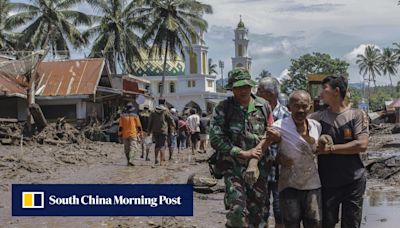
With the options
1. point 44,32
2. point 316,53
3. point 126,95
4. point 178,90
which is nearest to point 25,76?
Answer: point 126,95

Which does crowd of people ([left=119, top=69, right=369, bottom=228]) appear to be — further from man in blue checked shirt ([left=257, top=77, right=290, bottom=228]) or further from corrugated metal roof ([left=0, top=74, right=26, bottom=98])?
corrugated metal roof ([left=0, top=74, right=26, bottom=98])

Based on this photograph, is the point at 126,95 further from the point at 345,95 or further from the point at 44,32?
the point at 345,95

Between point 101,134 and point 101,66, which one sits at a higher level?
point 101,66

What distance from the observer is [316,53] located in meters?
86.6

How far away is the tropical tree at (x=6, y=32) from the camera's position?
43.3 metres

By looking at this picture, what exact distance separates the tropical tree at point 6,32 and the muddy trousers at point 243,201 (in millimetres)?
39815

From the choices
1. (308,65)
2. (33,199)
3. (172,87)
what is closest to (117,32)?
(172,87)

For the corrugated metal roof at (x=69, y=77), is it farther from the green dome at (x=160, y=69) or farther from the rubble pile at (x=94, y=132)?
the green dome at (x=160, y=69)

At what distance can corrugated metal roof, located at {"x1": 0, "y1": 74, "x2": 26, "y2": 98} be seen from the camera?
25.9 m

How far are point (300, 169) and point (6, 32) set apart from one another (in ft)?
144

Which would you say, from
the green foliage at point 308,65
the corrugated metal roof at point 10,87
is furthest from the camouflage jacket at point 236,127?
the green foliage at point 308,65

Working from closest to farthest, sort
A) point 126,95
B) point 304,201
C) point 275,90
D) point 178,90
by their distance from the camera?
point 304,201 → point 275,90 → point 126,95 → point 178,90

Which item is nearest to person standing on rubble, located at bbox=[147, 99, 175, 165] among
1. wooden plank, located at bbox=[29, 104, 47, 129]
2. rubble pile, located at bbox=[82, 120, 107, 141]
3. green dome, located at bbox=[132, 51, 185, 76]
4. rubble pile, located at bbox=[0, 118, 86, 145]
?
rubble pile, located at bbox=[0, 118, 86, 145]

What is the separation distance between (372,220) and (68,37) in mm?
36394
